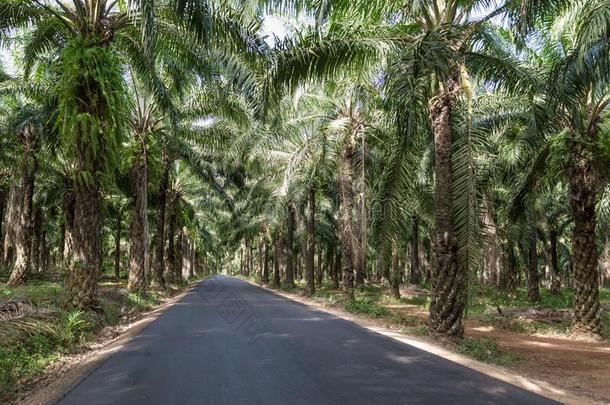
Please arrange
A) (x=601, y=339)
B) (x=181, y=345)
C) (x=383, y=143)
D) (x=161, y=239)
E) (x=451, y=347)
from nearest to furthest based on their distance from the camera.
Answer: (x=181, y=345) < (x=451, y=347) < (x=601, y=339) < (x=383, y=143) < (x=161, y=239)

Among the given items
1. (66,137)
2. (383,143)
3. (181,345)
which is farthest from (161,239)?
(181,345)

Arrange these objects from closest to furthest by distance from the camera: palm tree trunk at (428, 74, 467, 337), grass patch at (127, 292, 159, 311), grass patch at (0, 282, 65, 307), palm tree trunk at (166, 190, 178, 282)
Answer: palm tree trunk at (428, 74, 467, 337), grass patch at (0, 282, 65, 307), grass patch at (127, 292, 159, 311), palm tree trunk at (166, 190, 178, 282)

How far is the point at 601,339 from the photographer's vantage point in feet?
41.0

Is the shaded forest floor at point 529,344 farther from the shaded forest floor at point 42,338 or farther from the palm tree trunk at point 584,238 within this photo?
the shaded forest floor at point 42,338

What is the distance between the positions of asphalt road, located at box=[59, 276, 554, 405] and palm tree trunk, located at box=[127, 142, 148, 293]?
1120cm

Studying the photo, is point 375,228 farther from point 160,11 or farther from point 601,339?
point 160,11

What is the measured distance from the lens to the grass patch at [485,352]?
342 inches

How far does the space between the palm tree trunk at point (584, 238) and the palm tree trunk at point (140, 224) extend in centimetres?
1575

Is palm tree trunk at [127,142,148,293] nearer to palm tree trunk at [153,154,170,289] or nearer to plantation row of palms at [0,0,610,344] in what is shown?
palm tree trunk at [153,154,170,289]

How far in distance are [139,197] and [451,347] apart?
16198mm

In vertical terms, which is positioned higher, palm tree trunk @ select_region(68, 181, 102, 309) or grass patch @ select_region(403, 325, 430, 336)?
palm tree trunk @ select_region(68, 181, 102, 309)

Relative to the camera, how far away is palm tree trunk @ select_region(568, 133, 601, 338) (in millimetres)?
12799

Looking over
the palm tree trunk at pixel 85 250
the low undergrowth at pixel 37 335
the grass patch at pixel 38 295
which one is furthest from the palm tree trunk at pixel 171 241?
the palm tree trunk at pixel 85 250

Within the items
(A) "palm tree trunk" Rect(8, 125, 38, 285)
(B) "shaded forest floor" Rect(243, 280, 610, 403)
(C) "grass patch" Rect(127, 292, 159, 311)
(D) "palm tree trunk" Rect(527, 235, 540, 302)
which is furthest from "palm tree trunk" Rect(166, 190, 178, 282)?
(D) "palm tree trunk" Rect(527, 235, 540, 302)
